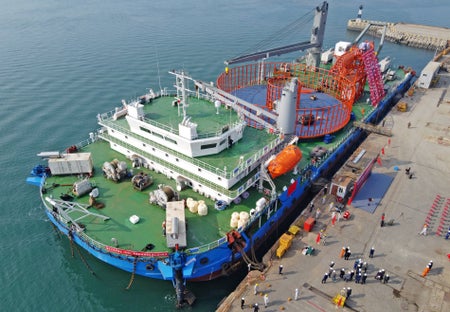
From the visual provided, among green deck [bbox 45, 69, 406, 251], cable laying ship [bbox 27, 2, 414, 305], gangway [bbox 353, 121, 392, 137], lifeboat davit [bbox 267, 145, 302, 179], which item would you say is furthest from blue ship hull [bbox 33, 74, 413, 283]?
gangway [bbox 353, 121, 392, 137]

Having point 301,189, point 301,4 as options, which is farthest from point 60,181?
point 301,4

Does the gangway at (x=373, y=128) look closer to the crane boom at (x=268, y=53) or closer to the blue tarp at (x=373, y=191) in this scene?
the blue tarp at (x=373, y=191)

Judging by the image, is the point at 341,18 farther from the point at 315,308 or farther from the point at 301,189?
the point at 315,308

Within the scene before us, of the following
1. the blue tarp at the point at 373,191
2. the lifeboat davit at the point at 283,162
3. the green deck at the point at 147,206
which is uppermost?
the lifeboat davit at the point at 283,162

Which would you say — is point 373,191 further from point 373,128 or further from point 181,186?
point 181,186

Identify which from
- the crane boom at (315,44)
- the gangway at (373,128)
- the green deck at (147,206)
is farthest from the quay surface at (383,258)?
the crane boom at (315,44)

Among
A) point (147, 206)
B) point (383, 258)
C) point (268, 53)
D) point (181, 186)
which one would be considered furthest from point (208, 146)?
point (268, 53)
